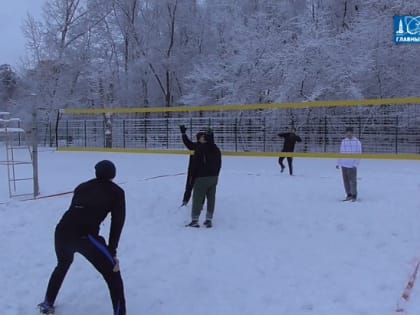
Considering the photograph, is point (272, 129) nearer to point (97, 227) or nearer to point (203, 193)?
point (203, 193)

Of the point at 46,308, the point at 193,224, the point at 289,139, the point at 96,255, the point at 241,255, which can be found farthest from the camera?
the point at 289,139

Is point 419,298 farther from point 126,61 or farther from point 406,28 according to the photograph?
point 126,61

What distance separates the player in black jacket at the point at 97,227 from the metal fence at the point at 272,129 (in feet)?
21.1

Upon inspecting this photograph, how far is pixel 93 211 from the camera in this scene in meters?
4.34

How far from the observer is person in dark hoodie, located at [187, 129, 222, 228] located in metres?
7.79

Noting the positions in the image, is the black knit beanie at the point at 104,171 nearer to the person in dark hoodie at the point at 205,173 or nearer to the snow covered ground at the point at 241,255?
the snow covered ground at the point at 241,255

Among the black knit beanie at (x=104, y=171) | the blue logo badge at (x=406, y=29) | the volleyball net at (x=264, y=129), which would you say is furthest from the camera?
the blue logo badge at (x=406, y=29)

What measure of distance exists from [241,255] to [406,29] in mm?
19300

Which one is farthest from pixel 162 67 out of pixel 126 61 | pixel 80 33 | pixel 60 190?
pixel 60 190

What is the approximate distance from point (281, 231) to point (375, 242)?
1.35m

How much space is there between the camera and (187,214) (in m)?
8.63

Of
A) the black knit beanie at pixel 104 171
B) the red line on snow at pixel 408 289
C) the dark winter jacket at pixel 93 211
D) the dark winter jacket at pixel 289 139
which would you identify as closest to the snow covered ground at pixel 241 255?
the red line on snow at pixel 408 289

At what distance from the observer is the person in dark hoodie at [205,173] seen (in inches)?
307

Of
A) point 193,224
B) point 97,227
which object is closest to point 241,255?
point 193,224
